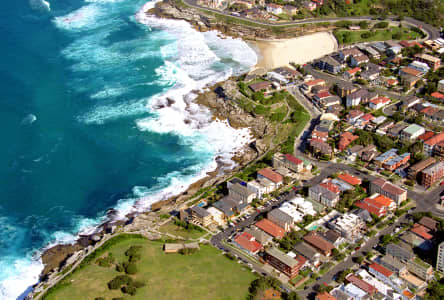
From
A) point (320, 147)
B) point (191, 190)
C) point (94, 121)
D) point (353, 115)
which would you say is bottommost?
point (191, 190)

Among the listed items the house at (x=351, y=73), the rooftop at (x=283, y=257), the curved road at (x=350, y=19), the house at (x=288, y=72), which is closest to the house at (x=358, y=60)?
the house at (x=351, y=73)

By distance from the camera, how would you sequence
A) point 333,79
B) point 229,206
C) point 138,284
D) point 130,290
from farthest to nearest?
1. point 333,79
2. point 229,206
3. point 138,284
4. point 130,290

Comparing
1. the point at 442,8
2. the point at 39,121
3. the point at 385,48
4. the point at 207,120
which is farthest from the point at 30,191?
the point at 442,8

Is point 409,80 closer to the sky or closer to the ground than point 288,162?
closer to the sky

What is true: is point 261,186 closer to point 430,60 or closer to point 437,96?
point 437,96

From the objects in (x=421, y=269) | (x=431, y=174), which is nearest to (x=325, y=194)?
(x=431, y=174)

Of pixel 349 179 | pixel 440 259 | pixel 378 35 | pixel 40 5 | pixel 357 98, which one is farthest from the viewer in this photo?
pixel 40 5

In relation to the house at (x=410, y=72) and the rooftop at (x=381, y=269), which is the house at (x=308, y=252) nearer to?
the rooftop at (x=381, y=269)

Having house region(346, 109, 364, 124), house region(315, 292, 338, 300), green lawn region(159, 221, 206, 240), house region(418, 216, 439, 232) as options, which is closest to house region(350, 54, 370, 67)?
house region(346, 109, 364, 124)
